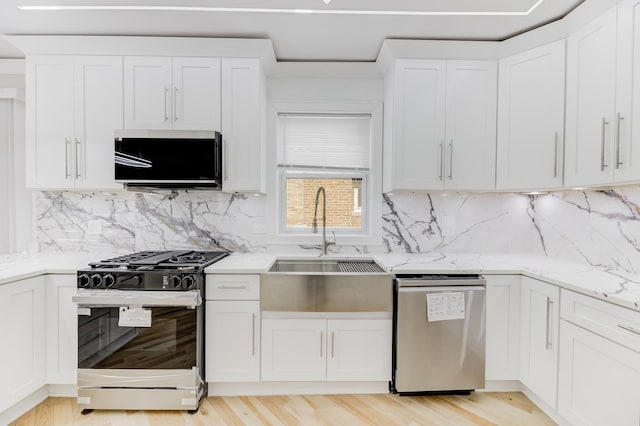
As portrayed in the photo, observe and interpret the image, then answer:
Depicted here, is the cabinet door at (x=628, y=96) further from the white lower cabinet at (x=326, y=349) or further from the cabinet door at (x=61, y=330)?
the cabinet door at (x=61, y=330)

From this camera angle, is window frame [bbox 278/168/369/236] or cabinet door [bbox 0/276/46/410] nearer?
cabinet door [bbox 0/276/46/410]

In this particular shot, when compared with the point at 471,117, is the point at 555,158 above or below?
below

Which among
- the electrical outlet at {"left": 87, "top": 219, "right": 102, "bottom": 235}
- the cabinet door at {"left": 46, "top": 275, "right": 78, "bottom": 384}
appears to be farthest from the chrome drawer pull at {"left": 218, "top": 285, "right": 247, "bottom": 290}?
the electrical outlet at {"left": 87, "top": 219, "right": 102, "bottom": 235}

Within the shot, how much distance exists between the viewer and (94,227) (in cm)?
282

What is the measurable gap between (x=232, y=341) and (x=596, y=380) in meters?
2.04

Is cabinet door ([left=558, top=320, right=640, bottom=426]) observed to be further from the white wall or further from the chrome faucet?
the white wall

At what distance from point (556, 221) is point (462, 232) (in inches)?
27.7

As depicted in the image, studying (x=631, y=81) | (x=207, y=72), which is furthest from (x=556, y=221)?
(x=207, y=72)

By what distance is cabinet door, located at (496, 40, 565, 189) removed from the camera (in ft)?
7.45

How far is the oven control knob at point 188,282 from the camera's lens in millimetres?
2074

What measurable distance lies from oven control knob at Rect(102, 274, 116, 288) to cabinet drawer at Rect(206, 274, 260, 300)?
1.89 feet

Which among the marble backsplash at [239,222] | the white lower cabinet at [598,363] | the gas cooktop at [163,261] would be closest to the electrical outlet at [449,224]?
the marble backsplash at [239,222]

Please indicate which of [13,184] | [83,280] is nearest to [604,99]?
[83,280]

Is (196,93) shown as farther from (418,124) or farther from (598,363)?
(598,363)
